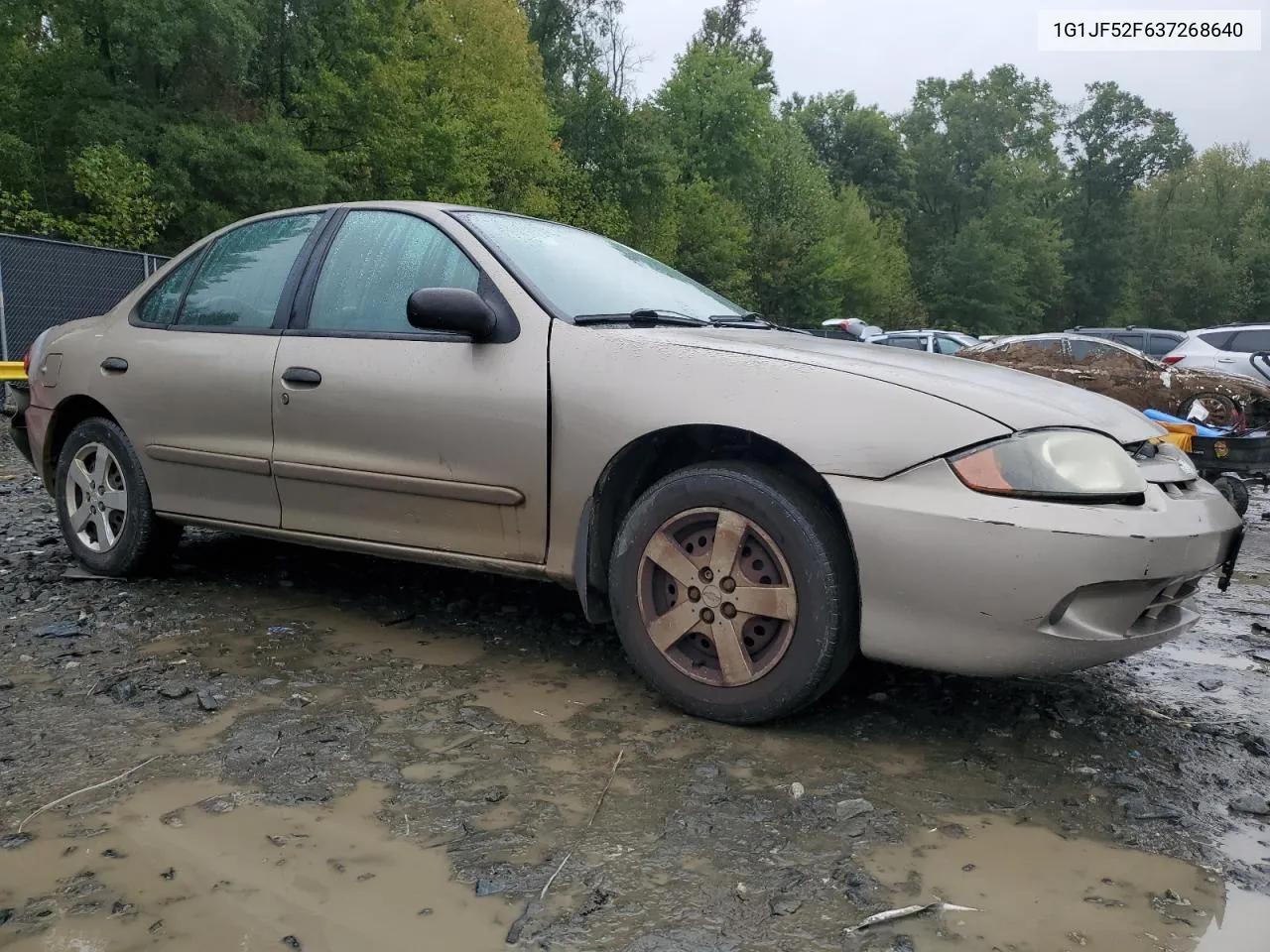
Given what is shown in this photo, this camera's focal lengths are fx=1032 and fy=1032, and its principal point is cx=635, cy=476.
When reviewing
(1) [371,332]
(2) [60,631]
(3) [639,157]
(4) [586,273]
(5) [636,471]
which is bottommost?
(2) [60,631]

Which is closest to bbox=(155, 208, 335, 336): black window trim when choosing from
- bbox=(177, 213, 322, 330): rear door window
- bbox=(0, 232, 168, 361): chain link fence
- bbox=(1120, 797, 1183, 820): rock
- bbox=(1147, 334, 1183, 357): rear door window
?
bbox=(177, 213, 322, 330): rear door window

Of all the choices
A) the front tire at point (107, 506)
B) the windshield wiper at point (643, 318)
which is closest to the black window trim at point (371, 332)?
the windshield wiper at point (643, 318)

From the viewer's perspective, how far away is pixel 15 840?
2.21 metres

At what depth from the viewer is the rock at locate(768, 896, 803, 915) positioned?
198 cm

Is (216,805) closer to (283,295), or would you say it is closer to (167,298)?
(283,295)

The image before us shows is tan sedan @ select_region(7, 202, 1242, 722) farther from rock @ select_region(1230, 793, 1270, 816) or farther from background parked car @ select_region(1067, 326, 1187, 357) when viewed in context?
background parked car @ select_region(1067, 326, 1187, 357)

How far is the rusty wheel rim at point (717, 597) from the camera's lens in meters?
2.77

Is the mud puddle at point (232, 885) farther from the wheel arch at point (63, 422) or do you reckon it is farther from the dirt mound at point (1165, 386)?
the dirt mound at point (1165, 386)

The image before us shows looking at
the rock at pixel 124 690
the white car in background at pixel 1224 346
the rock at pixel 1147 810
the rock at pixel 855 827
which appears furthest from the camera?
the white car in background at pixel 1224 346

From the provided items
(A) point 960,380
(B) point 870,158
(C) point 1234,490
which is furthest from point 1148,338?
(B) point 870,158

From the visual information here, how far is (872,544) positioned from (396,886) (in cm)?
138

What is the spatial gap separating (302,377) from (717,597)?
172 cm

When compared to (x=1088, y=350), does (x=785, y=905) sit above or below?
below

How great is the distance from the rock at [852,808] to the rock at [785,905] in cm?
38
